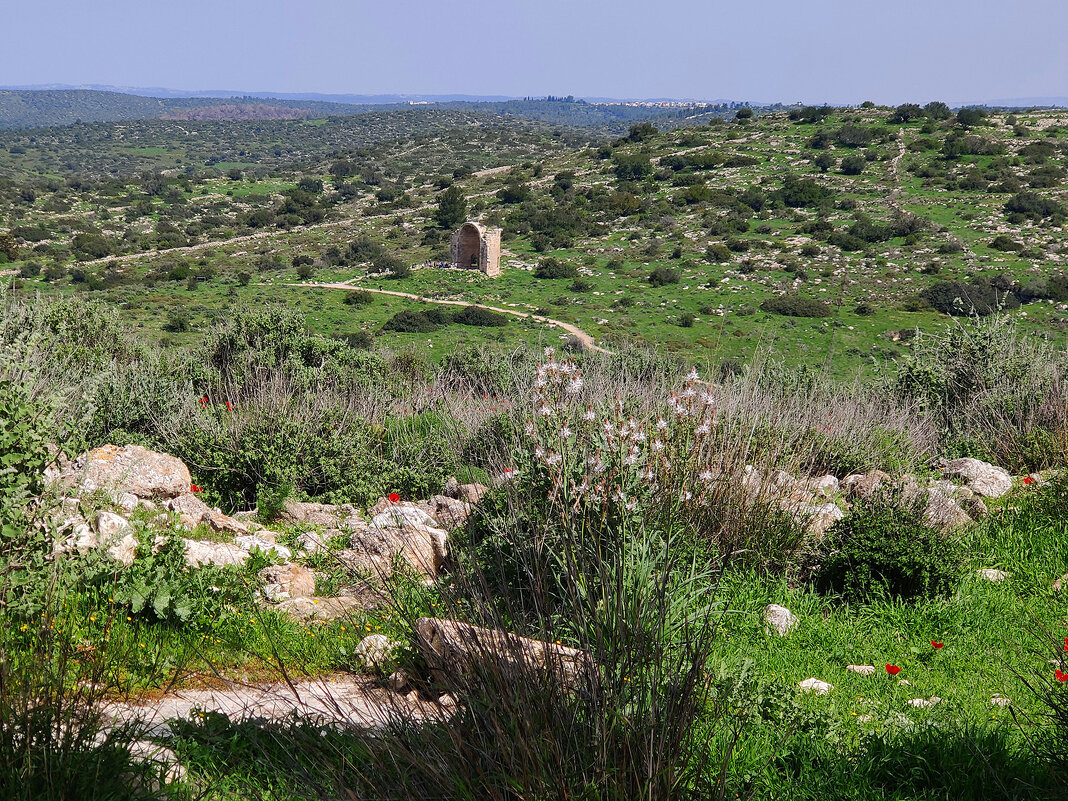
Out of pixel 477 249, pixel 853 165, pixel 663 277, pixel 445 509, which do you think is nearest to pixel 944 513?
pixel 445 509

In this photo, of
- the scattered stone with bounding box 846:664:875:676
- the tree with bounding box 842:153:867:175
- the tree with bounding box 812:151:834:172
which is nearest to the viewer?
the scattered stone with bounding box 846:664:875:676

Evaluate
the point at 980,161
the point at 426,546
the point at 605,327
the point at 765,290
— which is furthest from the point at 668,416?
the point at 980,161

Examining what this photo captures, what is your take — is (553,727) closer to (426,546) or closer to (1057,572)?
(426,546)

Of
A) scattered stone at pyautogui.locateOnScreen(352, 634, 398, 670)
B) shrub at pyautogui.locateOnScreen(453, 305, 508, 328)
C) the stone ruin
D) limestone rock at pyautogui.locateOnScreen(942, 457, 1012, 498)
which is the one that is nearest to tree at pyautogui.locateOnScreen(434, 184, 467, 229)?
the stone ruin

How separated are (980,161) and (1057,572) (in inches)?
2042

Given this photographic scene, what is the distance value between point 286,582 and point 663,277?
37109mm

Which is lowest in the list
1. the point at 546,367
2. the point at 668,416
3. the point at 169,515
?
the point at 169,515

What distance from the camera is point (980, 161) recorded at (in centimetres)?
4809

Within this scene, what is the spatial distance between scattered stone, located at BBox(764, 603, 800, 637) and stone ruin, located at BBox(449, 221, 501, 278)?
39.5m

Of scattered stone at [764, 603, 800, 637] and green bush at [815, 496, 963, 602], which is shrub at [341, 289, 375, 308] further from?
scattered stone at [764, 603, 800, 637]

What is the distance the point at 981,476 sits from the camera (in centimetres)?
644

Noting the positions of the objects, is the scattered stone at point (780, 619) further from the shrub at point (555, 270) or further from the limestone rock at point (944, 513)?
the shrub at point (555, 270)

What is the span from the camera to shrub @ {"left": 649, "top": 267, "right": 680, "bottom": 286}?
40094mm

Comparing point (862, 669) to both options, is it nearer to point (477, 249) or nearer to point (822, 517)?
point (822, 517)
